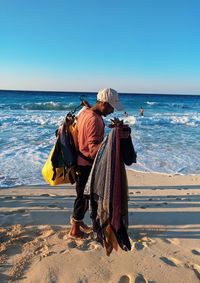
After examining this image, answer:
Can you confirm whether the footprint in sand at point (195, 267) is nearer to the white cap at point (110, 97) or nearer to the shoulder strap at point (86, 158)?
the shoulder strap at point (86, 158)

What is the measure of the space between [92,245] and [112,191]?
1.06 m

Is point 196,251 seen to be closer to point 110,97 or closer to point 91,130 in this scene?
point 91,130

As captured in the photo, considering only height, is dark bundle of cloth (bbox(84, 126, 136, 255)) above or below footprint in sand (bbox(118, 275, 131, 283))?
above

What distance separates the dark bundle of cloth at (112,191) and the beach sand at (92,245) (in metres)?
0.33

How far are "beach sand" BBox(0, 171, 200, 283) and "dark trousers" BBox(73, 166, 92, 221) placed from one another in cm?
34

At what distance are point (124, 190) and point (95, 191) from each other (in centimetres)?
31

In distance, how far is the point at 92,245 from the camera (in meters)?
4.27

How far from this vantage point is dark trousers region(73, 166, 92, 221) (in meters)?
4.23

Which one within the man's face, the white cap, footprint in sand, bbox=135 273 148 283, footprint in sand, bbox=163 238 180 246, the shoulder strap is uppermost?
the white cap

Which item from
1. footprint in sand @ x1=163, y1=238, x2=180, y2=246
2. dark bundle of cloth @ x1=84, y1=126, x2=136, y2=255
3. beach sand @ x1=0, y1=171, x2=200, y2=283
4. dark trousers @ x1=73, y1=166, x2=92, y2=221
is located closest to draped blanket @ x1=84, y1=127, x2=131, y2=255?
dark bundle of cloth @ x1=84, y1=126, x2=136, y2=255

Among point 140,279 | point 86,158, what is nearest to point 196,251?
point 140,279

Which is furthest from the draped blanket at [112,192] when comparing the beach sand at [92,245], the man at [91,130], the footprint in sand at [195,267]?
the footprint in sand at [195,267]

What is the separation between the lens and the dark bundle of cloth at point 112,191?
11.6 ft

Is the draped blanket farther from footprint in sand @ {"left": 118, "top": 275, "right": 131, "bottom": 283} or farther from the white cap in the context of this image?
the white cap
